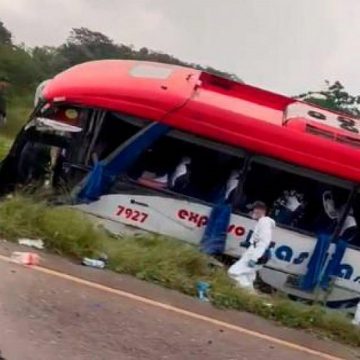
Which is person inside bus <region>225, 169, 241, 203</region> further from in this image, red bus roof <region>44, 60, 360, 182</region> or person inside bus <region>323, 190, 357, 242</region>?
person inside bus <region>323, 190, 357, 242</region>

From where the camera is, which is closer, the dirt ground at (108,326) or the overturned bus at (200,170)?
the dirt ground at (108,326)

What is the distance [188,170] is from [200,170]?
0.65 ft

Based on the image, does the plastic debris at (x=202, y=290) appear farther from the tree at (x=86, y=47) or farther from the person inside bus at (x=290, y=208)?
the tree at (x=86, y=47)

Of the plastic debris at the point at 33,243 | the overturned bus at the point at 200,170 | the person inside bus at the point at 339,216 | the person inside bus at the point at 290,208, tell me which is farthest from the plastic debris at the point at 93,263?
the person inside bus at the point at 339,216

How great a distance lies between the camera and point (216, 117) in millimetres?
9703

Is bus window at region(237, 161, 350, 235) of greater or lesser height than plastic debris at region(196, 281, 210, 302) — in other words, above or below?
above

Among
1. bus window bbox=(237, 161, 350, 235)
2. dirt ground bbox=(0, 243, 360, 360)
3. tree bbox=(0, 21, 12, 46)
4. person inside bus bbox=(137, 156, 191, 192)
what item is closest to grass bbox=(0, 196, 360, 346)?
dirt ground bbox=(0, 243, 360, 360)

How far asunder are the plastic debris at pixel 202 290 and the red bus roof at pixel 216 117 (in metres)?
2.14

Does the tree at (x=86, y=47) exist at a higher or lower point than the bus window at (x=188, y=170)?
higher

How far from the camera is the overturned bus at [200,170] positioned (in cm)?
973

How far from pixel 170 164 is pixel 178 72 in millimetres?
1414

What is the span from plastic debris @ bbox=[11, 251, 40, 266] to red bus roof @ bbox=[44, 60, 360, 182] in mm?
2660

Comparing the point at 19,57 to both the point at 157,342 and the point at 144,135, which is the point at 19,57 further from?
the point at 157,342

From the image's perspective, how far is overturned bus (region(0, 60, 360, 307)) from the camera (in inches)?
383
